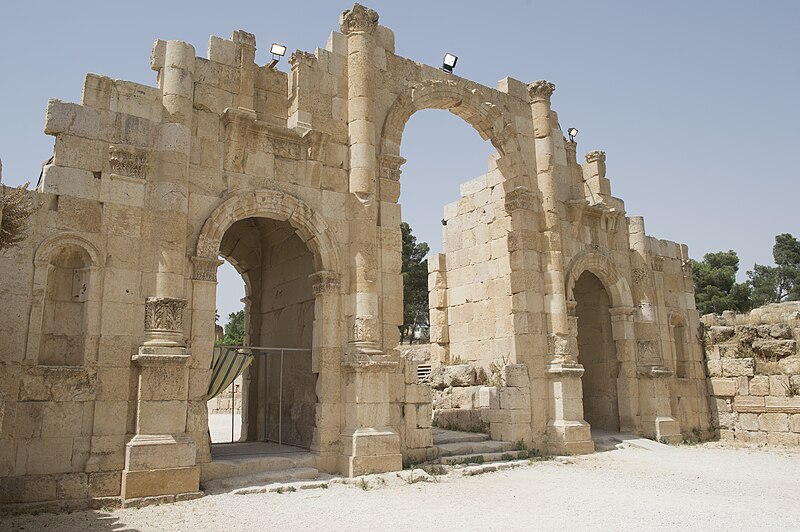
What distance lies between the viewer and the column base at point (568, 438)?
38.9 feet

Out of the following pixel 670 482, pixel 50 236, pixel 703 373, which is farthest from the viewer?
pixel 703 373

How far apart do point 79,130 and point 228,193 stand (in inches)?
85.3

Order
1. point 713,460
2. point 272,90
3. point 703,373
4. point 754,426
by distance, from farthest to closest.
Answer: point 703,373 → point 754,426 → point 713,460 → point 272,90

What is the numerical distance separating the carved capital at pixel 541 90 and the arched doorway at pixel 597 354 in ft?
15.8

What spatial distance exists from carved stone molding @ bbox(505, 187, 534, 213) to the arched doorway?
3.67 meters

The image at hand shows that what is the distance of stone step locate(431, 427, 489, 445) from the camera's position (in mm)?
11859

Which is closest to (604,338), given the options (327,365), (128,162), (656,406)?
(656,406)

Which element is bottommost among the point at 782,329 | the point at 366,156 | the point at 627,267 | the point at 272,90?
the point at 782,329

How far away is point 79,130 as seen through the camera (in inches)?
331

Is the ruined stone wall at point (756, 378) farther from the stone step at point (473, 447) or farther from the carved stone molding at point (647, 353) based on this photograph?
the stone step at point (473, 447)

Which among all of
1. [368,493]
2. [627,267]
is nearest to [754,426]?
[627,267]

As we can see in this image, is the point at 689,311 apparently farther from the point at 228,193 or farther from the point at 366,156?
the point at 228,193

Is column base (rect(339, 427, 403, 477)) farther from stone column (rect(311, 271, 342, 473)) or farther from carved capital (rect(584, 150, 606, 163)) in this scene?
carved capital (rect(584, 150, 606, 163))

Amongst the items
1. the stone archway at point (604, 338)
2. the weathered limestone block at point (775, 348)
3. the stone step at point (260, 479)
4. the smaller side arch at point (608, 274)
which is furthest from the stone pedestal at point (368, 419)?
the weathered limestone block at point (775, 348)
